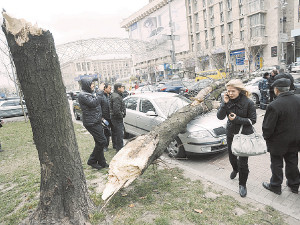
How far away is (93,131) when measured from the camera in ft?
13.0

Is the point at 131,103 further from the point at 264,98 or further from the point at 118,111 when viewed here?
the point at 264,98

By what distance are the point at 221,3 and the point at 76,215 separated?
4563cm

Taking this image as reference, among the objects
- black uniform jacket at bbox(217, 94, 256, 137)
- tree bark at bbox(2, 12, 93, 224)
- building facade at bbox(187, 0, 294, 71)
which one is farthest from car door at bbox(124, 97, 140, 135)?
building facade at bbox(187, 0, 294, 71)

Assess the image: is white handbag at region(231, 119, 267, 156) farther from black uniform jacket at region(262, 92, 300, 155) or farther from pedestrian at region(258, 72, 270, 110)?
pedestrian at region(258, 72, 270, 110)

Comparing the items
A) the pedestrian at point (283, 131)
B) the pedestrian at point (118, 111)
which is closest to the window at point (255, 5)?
the pedestrian at point (118, 111)

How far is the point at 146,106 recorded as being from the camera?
572 centimetres

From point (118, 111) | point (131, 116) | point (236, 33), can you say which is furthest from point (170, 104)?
point (236, 33)

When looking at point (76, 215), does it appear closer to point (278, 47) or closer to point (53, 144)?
point (53, 144)

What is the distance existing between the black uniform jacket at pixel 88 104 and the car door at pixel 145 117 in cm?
166

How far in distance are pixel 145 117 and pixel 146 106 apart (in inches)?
14.2

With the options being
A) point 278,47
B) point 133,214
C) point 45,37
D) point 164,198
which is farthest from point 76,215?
point 278,47

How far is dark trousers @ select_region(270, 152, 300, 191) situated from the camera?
2.96 m

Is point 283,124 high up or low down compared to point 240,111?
down

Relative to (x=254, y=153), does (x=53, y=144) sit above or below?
above
